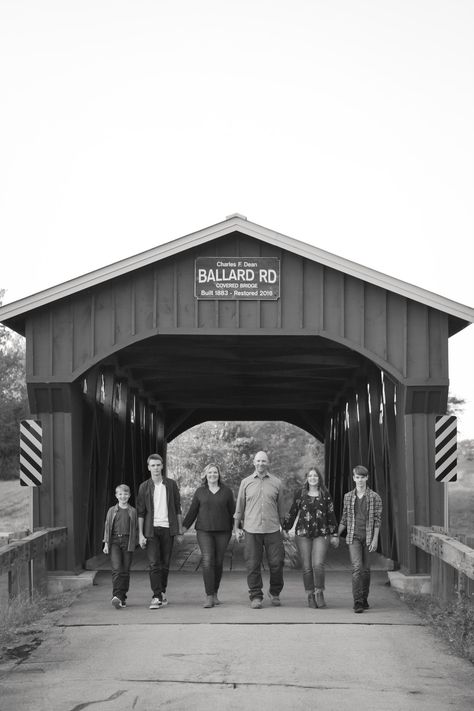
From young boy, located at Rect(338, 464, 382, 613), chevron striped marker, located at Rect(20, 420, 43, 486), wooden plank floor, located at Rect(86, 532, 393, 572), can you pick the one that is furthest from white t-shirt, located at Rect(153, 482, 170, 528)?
wooden plank floor, located at Rect(86, 532, 393, 572)

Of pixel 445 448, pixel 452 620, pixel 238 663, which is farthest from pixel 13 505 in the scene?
pixel 238 663

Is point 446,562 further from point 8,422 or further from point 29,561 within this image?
point 8,422

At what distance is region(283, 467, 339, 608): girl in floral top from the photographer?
36.5 ft

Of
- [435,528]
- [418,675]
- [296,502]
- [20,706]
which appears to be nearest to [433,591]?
[435,528]

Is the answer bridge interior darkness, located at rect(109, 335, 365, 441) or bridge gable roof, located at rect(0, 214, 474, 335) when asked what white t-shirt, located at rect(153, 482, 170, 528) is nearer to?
bridge gable roof, located at rect(0, 214, 474, 335)

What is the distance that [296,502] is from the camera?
36.9 ft

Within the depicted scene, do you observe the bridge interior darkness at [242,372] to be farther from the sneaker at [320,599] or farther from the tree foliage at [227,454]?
the tree foliage at [227,454]

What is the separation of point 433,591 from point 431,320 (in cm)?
352

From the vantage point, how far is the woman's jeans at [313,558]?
36.6ft

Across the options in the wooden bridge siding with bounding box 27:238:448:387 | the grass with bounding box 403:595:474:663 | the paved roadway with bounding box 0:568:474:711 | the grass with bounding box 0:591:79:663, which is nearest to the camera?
the paved roadway with bounding box 0:568:474:711

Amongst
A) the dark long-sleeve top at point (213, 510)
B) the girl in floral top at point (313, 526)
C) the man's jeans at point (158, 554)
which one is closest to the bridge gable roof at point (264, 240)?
the girl in floral top at point (313, 526)

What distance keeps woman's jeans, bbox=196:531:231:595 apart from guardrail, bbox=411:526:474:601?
2198mm

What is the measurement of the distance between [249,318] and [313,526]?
3.48 meters

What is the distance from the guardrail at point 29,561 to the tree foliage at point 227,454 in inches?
1530
